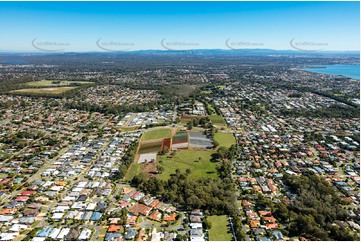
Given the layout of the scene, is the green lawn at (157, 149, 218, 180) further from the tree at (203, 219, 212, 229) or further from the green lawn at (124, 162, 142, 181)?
the tree at (203, 219, 212, 229)

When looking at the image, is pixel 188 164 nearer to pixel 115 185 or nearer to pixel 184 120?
pixel 115 185

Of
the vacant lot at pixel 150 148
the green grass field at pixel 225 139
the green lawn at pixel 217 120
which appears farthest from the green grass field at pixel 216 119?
the vacant lot at pixel 150 148

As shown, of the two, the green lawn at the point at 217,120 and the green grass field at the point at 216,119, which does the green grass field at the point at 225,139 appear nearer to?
the green grass field at the point at 216,119

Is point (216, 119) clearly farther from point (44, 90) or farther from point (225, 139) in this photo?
point (44, 90)

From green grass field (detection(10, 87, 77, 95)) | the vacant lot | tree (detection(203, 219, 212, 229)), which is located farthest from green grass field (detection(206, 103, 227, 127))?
green grass field (detection(10, 87, 77, 95))

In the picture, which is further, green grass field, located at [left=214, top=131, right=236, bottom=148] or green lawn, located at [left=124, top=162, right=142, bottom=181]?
green grass field, located at [left=214, top=131, right=236, bottom=148]

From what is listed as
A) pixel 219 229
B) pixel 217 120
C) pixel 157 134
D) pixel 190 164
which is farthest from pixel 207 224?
pixel 217 120

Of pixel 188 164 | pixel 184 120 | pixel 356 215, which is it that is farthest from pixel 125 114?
pixel 356 215

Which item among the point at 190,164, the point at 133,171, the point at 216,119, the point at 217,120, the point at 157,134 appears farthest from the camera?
the point at 216,119
